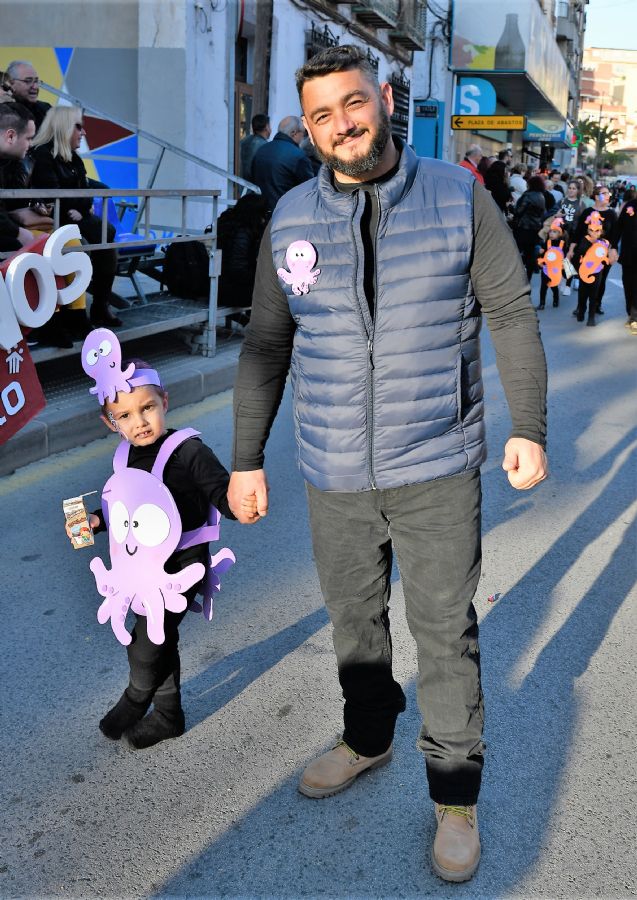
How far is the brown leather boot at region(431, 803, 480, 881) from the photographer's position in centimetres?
257

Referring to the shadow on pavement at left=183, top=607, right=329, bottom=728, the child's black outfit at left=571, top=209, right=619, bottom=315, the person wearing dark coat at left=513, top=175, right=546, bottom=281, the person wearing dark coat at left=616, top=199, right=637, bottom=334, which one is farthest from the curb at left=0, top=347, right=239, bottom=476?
the person wearing dark coat at left=513, top=175, right=546, bottom=281

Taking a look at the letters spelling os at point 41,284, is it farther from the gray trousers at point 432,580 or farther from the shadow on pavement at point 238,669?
the gray trousers at point 432,580

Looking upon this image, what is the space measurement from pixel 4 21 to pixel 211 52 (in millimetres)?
2957

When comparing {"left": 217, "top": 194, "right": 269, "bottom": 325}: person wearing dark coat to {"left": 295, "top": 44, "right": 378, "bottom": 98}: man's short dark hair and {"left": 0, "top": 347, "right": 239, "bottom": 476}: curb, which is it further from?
{"left": 295, "top": 44, "right": 378, "bottom": 98}: man's short dark hair

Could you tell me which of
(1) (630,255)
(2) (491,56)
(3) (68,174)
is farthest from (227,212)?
(2) (491,56)

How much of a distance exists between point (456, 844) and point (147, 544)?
1.21 metres

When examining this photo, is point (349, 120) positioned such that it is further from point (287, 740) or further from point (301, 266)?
point (287, 740)

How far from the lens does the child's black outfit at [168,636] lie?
9.84 feet

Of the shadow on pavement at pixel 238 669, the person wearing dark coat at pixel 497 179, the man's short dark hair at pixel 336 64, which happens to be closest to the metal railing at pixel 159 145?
the shadow on pavement at pixel 238 669

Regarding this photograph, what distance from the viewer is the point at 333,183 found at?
254 cm

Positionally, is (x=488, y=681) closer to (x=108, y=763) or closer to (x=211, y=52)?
(x=108, y=763)

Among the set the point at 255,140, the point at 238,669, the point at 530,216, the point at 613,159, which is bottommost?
the point at 238,669

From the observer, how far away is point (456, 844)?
2604 mm

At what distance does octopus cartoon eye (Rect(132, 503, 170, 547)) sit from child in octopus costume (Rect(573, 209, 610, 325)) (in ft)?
34.8
